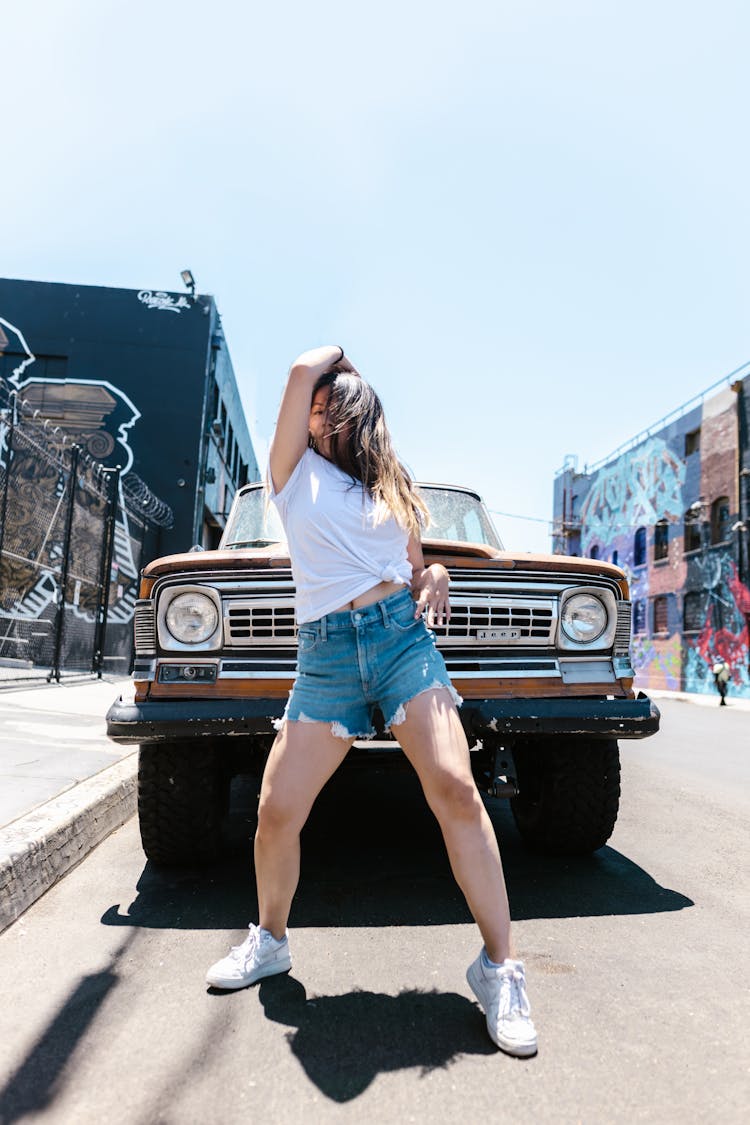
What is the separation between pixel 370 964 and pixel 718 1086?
1.05 meters

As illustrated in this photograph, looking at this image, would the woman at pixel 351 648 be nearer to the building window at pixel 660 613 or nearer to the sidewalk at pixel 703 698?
the sidewalk at pixel 703 698

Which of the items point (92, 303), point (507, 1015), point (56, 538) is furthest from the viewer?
point (92, 303)

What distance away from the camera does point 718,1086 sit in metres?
1.78

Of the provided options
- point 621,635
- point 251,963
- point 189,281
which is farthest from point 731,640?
point 251,963

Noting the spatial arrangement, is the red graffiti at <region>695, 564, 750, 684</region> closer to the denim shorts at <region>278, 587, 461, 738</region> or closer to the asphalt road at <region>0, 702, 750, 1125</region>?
the asphalt road at <region>0, 702, 750, 1125</region>

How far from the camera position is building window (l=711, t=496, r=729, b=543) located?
89.0 ft

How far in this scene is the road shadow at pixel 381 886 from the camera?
292 cm

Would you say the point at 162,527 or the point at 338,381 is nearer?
the point at 338,381

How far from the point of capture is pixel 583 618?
3346 mm

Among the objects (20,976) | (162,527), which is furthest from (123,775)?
(162,527)

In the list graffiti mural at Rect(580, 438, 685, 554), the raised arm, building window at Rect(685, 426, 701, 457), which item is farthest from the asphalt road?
graffiti mural at Rect(580, 438, 685, 554)

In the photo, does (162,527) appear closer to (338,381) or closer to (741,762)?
(741,762)

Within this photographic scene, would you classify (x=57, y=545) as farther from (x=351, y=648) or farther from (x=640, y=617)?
(x=640, y=617)

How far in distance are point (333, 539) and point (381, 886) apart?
180 centimetres
